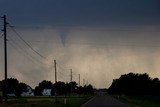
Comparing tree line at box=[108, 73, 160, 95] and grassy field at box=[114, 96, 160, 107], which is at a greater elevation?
tree line at box=[108, 73, 160, 95]

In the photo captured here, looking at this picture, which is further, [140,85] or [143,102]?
[140,85]

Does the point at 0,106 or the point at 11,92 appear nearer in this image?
the point at 0,106

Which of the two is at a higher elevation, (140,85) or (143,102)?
(140,85)

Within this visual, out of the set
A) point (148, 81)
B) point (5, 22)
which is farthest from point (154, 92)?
point (5, 22)

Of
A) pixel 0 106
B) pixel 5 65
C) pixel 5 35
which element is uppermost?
pixel 5 35

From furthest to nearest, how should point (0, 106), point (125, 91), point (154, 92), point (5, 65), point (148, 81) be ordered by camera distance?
1. point (125, 91)
2. point (148, 81)
3. point (154, 92)
4. point (5, 65)
5. point (0, 106)

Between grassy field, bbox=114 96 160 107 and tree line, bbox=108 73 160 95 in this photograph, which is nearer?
grassy field, bbox=114 96 160 107

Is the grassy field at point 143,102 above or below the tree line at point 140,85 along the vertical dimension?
below

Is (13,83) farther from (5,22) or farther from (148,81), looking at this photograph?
(5,22)

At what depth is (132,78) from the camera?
19600 centimetres

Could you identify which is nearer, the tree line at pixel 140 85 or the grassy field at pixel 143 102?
the grassy field at pixel 143 102

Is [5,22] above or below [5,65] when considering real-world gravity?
above

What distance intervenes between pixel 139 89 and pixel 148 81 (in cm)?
471

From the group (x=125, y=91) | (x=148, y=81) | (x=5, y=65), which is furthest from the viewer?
(x=125, y=91)
